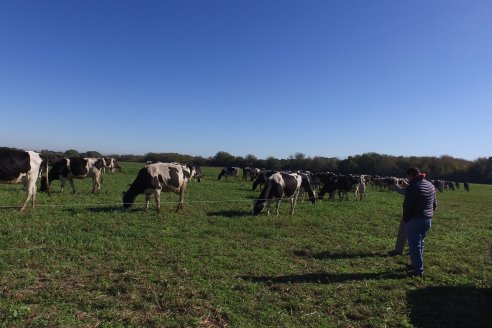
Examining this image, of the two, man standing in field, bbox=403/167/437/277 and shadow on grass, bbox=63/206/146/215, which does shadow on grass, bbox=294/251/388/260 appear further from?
shadow on grass, bbox=63/206/146/215

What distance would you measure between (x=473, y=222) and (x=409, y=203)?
1192 centimetres

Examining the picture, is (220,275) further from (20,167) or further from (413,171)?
(20,167)

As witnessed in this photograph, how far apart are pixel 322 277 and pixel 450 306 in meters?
2.43

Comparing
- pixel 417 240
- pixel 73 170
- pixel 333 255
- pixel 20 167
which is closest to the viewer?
pixel 417 240

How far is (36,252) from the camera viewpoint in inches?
334

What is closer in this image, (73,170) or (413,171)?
(413,171)

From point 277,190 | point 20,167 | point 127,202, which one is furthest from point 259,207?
point 20,167

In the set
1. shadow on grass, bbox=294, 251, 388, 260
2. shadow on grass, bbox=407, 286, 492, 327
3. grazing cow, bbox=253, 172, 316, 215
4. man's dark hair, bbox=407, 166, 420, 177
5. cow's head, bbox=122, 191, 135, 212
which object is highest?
man's dark hair, bbox=407, 166, 420, 177

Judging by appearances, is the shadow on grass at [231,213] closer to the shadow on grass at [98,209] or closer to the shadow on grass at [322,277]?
the shadow on grass at [98,209]

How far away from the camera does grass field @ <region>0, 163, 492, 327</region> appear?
5.95 meters

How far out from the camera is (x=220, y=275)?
778 cm

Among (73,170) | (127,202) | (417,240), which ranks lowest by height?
(127,202)

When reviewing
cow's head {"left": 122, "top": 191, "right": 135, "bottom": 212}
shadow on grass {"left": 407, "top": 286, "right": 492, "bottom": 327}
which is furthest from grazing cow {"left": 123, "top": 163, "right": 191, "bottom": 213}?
shadow on grass {"left": 407, "top": 286, "right": 492, "bottom": 327}

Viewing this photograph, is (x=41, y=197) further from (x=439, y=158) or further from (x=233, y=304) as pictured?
(x=439, y=158)
